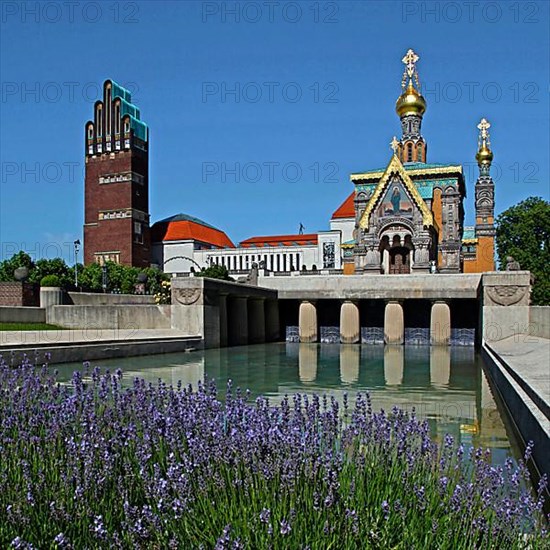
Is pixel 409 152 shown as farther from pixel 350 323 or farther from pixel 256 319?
pixel 256 319

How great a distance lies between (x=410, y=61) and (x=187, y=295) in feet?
173

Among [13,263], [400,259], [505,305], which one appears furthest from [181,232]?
[505,305]

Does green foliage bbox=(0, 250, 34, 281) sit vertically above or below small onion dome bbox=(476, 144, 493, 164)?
below

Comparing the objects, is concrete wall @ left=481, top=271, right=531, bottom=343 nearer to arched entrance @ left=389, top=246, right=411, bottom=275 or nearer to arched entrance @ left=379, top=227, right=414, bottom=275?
arched entrance @ left=379, top=227, right=414, bottom=275

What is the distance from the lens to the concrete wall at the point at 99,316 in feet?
83.4

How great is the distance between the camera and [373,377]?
17.3 m

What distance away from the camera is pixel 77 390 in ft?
19.1

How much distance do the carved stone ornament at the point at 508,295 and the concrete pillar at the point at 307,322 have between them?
509 inches

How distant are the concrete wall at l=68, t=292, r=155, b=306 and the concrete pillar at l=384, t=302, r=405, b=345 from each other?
1224 cm

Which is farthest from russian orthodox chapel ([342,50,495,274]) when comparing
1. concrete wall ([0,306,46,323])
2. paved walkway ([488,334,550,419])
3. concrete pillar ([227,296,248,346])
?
paved walkway ([488,334,550,419])

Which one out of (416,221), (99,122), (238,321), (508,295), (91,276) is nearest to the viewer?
(508,295)

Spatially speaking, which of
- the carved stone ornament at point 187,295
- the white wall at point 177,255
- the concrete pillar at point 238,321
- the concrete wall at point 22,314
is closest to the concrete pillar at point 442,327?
the concrete pillar at point 238,321

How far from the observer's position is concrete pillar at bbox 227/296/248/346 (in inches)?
1238

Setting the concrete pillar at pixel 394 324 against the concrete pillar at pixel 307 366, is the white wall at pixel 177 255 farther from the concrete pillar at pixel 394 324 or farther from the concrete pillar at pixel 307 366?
the concrete pillar at pixel 307 366
